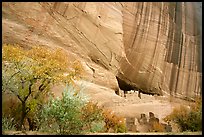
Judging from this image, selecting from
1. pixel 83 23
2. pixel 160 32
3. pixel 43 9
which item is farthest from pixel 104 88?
pixel 160 32

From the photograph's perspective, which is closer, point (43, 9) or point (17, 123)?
point (17, 123)

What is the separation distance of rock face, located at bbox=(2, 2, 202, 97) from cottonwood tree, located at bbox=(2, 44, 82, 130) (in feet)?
6.43

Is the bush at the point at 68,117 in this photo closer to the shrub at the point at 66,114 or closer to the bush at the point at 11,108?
the shrub at the point at 66,114

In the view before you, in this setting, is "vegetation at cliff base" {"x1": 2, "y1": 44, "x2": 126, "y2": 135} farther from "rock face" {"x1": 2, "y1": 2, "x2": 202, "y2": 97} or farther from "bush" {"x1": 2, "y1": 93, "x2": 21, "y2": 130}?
"rock face" {"x1": 2, "y1": 2, "x2": 202, "y2": 97}

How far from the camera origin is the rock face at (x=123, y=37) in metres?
16.6

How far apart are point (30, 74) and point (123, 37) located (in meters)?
8.99

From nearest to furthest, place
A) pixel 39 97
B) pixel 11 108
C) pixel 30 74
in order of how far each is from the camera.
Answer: pixel 30 74 → pixel 11 108 → pixel 39 97

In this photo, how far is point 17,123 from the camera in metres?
13.5

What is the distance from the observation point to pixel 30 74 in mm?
13188

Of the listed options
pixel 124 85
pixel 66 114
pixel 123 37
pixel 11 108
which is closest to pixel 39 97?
pixel 11 108

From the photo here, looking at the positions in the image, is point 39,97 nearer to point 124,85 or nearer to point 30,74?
point 30,74

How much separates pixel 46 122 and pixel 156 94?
422 inches

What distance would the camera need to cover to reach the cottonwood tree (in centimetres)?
1316

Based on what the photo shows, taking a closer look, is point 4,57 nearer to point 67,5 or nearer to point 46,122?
point 46,122
